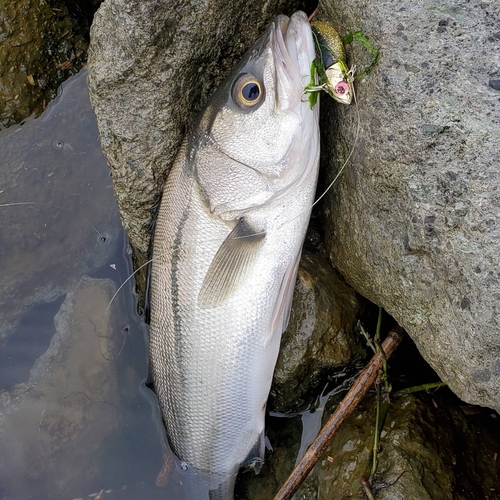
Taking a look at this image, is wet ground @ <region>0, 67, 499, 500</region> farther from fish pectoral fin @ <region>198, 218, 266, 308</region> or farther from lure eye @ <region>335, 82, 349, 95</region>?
lure eye @ <region>335, 82, 349, 95</region>

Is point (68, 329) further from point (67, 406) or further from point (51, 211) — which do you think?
point (51, 211)

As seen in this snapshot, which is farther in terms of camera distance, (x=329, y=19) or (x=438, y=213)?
(x=329, y=19)

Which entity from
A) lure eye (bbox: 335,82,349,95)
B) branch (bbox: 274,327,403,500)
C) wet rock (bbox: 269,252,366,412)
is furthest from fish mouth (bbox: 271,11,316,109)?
branch (bbox: 274,327,403,500)

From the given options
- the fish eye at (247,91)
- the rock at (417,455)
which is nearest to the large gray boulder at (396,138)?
the fish eye at (247,91)

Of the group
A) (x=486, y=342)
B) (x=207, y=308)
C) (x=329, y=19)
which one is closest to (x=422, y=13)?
(x=329, y=19)

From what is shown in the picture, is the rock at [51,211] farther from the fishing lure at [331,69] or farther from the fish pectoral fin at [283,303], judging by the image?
the fishing lure at [331,69]

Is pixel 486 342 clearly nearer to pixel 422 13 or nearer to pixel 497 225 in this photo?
pixel 497 225

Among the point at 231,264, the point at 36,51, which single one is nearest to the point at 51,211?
the point at 36,51
